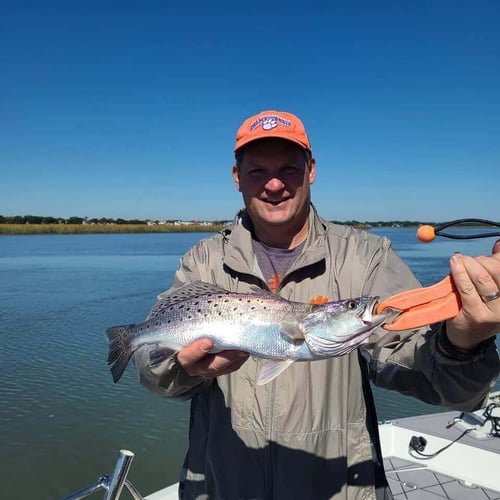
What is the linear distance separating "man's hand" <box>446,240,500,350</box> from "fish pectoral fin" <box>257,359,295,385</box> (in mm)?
1120

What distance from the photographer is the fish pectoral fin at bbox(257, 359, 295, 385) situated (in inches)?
118

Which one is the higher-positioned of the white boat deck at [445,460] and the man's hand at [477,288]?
the man's hand at [477,288]

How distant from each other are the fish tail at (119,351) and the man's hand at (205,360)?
0.74 m

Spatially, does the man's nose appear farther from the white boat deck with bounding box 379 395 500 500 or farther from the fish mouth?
the white boat deck with bounding box 379 395 500 500

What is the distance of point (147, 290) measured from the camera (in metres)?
26.8

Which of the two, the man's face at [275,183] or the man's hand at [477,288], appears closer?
the man's hand at [477,288]

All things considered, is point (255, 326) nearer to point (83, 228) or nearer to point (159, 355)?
point (159, 355)

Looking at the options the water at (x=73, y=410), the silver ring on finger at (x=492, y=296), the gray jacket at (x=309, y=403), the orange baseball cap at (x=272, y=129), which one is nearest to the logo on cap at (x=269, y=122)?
the orange baseball cap at (x=272, y=129)

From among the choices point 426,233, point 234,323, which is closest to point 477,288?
point 426,233

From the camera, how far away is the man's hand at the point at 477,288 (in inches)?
89.7

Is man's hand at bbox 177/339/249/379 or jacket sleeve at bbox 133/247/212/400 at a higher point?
man's hand at bbox 177/339/249/379

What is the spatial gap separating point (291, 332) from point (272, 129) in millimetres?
1573

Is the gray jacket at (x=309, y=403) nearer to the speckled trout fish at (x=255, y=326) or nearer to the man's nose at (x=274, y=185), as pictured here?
the speckled trout fish at (x=255, y=326)

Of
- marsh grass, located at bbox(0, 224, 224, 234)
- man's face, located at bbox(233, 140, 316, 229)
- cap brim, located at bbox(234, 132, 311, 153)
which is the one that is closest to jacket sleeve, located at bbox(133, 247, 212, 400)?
man's face, located at bbox(233, 140, 316, 229)
